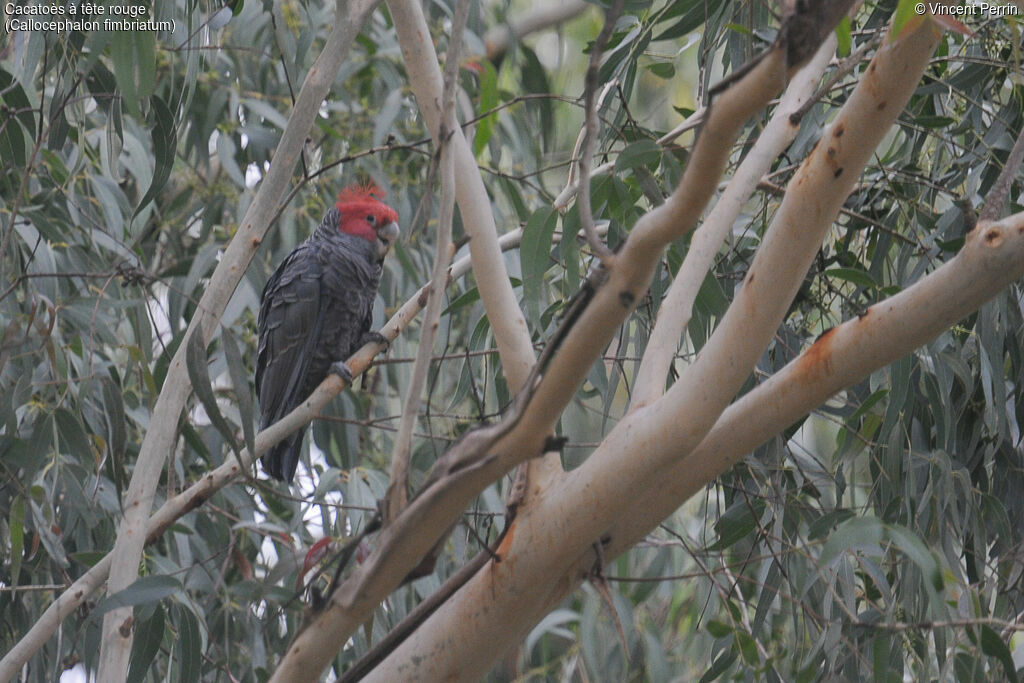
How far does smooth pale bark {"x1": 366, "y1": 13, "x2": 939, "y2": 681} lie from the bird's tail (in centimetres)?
123

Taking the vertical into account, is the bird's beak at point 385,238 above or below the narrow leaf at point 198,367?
above

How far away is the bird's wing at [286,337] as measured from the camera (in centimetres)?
229

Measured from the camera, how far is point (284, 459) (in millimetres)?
2219

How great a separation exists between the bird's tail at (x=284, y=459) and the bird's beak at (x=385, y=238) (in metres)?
0.51

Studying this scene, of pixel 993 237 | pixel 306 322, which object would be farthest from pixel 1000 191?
pixel 306 322

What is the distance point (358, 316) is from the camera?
7.84 ft

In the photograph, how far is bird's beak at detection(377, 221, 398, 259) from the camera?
2469 millimetres

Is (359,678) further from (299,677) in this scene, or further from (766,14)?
(766,14)

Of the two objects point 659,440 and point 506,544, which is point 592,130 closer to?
point 659,440

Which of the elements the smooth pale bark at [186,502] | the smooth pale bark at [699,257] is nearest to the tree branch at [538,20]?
the smooth pale bark at [186,502]

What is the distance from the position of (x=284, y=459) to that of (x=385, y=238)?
0.62m

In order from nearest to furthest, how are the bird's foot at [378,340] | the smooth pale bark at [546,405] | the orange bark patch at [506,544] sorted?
1. the smooth pale bark at [546,405]
2. the orange bark patch at [506,544]
3. the bird's foot at [378,340]

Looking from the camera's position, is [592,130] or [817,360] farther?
[817,360]

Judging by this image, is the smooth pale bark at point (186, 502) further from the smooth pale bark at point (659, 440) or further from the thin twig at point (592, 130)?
the thin twig at point (592, 130)
